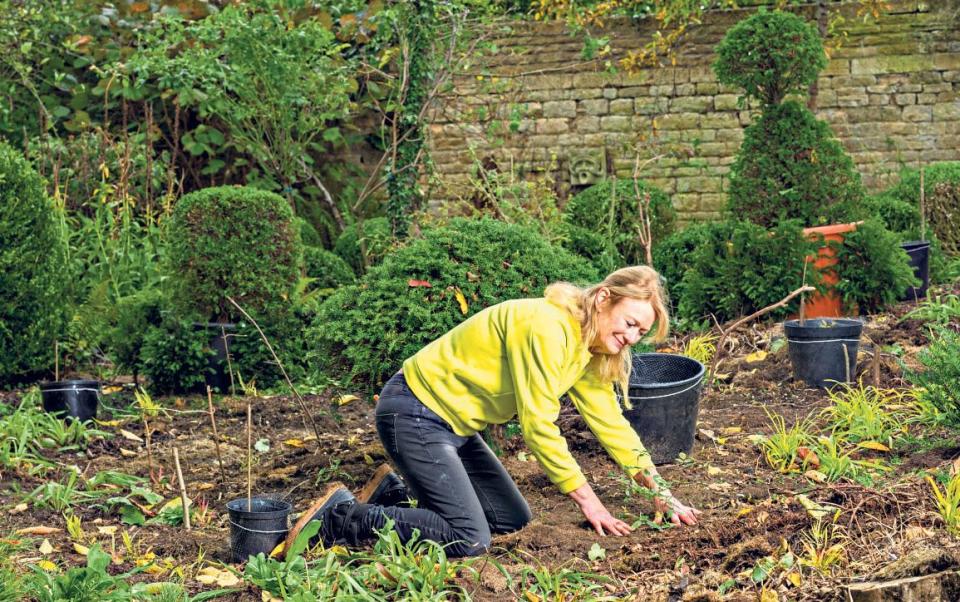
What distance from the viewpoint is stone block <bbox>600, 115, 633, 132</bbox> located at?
11.9 meters

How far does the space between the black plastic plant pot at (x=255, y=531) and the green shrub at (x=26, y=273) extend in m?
3.87

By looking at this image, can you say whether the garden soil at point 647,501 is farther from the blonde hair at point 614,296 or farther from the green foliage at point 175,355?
the blonde hair at point 614,296

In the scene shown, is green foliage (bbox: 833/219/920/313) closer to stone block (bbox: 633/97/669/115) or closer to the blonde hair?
the blonde hair

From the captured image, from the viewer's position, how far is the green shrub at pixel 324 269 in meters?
8.97

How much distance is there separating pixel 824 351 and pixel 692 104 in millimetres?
6277

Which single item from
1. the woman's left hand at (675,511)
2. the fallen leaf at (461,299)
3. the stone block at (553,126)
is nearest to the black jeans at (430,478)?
the woman's left hand at (675,511)

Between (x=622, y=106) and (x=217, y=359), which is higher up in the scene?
(x=622, y=106)

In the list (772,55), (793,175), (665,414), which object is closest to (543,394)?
(665,414)

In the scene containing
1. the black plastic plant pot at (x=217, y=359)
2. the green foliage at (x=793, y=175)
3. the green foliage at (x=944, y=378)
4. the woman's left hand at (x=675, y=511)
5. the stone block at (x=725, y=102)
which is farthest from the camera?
the stone block at (x=725, y=102)

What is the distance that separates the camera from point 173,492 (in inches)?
194

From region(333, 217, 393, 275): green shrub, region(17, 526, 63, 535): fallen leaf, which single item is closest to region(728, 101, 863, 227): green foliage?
region(333, 217, 393, 275): green shrub

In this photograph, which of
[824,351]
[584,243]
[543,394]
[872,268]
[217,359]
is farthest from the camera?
[584,243]

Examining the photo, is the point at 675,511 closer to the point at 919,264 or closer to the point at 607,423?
the point at 607,423

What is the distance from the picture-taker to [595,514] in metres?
3.84
